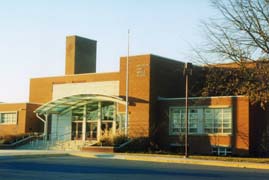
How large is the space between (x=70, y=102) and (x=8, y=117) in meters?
9.67

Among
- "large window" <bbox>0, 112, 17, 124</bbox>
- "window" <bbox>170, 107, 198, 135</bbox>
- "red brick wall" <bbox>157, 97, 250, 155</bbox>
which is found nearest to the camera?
"red brick wall" <bbox>157, 97, 250, 155</bbox>

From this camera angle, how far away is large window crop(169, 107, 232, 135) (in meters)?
42.9

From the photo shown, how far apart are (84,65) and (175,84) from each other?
18336mm

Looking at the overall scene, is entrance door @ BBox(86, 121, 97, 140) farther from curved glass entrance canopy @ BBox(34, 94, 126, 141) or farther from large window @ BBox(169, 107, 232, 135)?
large window @ BBox(169, 107, 232, 135)

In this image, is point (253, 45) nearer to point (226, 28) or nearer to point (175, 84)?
point (226, 28)

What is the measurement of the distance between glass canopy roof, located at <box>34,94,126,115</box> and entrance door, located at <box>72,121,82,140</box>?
1.58 m

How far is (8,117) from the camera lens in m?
56.5

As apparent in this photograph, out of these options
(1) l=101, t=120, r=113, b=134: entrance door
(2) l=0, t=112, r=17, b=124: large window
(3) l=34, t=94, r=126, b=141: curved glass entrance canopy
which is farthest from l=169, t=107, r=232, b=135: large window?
(2) l=0, t=112, r=17, b=124: large window

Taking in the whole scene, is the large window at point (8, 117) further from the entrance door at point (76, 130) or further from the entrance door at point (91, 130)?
the entrance door at point (91, 130)

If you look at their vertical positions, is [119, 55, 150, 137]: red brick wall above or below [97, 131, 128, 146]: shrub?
above

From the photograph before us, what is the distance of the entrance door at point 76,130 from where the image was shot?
5292 centimetres

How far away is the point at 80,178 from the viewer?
1930cm

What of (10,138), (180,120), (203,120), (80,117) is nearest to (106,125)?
(80,117)

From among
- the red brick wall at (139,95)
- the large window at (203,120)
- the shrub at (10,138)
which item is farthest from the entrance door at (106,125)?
the shrub at (10,138)
